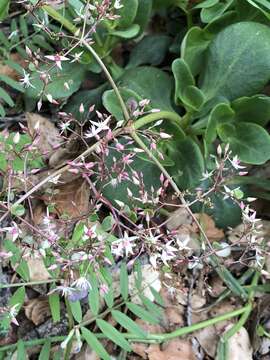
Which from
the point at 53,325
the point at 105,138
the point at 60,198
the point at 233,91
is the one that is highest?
the point at 105,138

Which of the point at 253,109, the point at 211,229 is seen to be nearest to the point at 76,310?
the point at 211,229

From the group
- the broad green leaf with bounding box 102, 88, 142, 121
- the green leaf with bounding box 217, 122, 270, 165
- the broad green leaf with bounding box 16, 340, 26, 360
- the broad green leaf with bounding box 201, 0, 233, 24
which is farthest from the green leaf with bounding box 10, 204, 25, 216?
the broad green leaf with bounding box 201, 0, 233, 24

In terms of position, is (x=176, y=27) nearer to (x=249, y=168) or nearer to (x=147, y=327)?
(x=249, y=168)

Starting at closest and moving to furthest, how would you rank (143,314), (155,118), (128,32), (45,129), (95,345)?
(95,345) < (143,314) < (155,118) < (128,32) < (45,129)

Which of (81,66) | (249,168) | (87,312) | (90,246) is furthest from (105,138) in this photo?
(249,168)

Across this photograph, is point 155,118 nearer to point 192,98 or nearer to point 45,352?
point 192,98

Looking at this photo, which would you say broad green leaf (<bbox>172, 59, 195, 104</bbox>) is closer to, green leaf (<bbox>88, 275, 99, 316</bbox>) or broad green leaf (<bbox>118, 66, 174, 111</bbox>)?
broad green leaf (<bbox>118, 66, 174, 111</bbox>)
